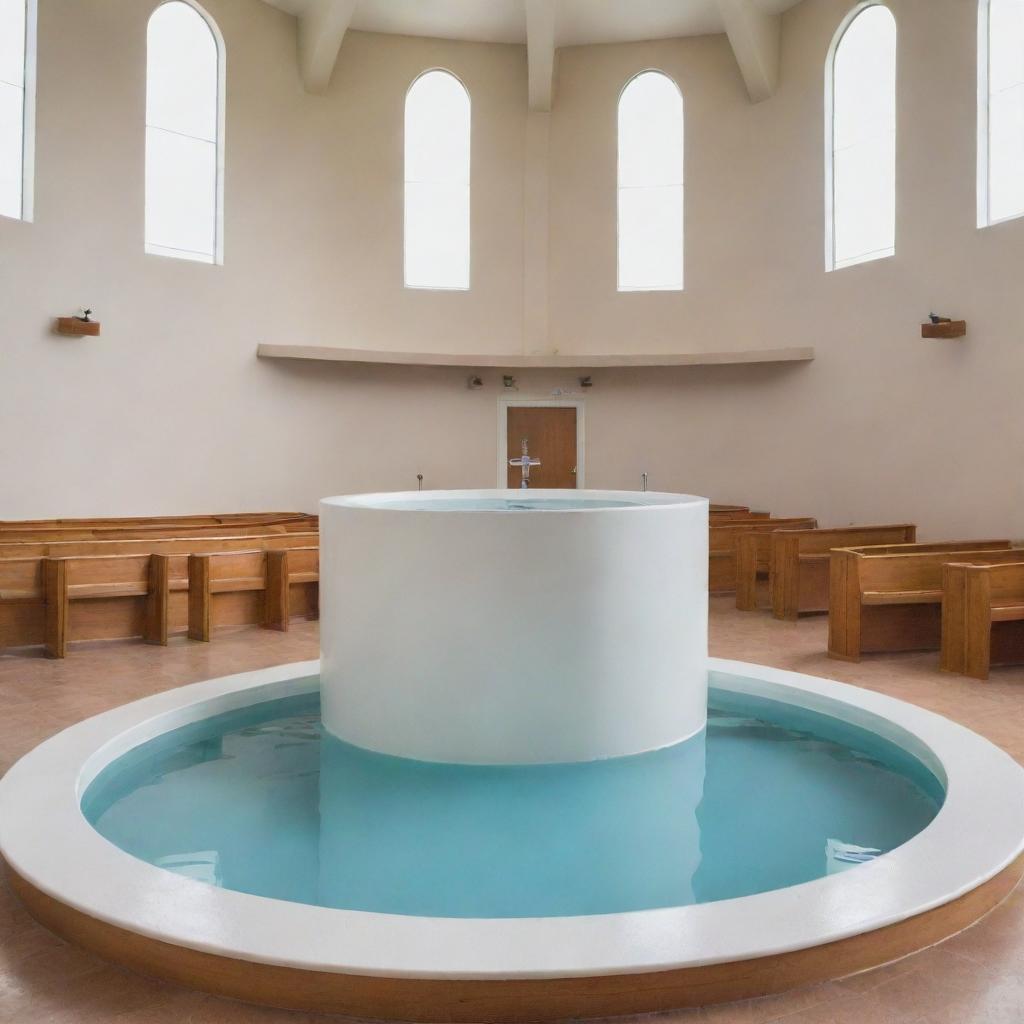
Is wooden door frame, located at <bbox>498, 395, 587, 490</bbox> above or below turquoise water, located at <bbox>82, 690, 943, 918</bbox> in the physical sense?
above

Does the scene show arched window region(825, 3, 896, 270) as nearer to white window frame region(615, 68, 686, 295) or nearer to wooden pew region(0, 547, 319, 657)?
white window frame region(615, 68, 686, 295)

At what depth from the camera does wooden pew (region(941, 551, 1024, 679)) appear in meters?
5.12

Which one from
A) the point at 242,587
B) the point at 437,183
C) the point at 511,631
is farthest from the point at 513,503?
the point at 437,183

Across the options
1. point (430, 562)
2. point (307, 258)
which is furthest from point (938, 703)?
point (307, 258)

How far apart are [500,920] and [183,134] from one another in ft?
30.5

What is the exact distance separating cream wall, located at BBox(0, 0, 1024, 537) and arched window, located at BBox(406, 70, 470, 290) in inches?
7.6

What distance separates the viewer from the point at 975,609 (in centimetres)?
519

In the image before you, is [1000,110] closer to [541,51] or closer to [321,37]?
[541,51]

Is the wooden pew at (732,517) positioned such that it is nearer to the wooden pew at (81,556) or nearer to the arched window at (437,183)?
the wooden pew at (81,556)

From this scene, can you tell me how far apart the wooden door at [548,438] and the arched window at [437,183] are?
161 centimetres

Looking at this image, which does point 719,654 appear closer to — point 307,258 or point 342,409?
point 342,409

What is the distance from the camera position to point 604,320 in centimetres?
1084

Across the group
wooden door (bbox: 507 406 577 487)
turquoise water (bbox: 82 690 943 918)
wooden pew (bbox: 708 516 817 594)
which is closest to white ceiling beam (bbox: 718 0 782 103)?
wooden door (bbox: 507 406 577 487)

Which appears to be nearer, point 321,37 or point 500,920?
point 500,920
